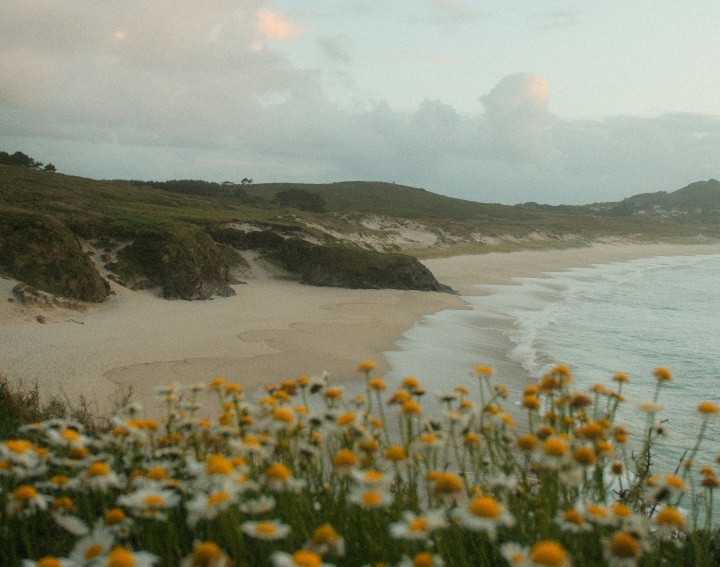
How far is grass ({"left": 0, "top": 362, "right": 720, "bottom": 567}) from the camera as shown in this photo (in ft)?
7.25

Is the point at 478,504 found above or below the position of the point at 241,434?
above

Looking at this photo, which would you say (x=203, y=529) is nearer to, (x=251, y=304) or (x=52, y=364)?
(x=52, y=364)

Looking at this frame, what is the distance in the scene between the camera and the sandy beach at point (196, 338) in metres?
10.5

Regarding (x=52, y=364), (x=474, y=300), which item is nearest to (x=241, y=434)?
(x=52, y=364)

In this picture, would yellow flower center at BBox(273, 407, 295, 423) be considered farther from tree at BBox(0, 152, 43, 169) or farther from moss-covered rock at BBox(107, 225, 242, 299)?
tree at BBox(0, 152, 43, 169)

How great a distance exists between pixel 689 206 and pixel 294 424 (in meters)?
180

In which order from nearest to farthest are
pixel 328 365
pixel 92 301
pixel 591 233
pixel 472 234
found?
pixel 328 365 → pixel 92 301 → pixel 472 234 → pixel 591 233

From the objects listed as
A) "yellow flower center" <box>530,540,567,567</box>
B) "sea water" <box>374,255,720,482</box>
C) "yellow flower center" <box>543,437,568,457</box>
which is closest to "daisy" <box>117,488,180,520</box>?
"yellow flower center" <box>530,540,567,567</box>

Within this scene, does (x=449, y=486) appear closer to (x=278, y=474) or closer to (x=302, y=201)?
(x=278, y=474)

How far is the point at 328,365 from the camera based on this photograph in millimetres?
12234

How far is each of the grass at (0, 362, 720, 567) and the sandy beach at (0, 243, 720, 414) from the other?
115 inches

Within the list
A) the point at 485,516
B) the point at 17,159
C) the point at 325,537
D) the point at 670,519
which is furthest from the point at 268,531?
the point at 17,159

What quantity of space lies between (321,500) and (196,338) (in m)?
11.0

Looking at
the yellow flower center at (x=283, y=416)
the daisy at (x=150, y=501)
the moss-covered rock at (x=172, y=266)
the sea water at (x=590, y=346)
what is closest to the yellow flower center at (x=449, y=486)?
the yellow flower center at (x=283, y=416)
